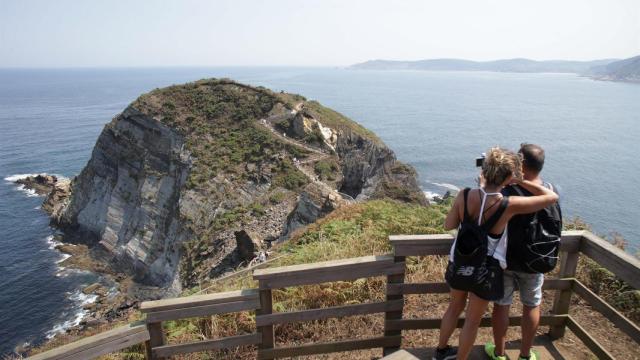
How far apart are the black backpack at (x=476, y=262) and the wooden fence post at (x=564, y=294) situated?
1.39 metres

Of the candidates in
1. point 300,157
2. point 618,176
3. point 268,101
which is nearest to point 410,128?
point 618,176

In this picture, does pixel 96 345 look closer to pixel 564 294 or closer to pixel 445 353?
pixel 445 353

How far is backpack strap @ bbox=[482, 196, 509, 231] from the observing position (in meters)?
4.03

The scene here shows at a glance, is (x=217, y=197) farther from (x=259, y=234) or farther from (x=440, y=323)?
(x=440, y=323)

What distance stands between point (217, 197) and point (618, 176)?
179ft

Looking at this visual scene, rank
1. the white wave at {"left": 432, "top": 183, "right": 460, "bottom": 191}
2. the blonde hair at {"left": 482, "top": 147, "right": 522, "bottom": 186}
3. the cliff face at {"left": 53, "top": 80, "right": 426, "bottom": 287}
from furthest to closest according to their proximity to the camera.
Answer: the white wave at {"left": 432, "top": 183, "right": 460, "bottom": 191} → the cliff face at {"left": 53, "top": 80, "right": 426, "bottom": 287} → the blonde hair at {"left": 482, "top": 147, "right": 522, "bottom": 186}

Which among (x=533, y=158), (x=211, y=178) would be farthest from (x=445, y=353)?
(x=211, y=178)

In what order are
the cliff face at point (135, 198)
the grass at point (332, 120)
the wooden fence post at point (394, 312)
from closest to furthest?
1. the wooden fence post at point (394, 312)
2. the cliff face at point (135, 198)
3. the grass at point (332, 120)

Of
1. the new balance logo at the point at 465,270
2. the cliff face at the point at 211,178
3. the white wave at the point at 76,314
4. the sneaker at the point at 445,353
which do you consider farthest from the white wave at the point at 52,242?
the new balance logo at the point at 465,270

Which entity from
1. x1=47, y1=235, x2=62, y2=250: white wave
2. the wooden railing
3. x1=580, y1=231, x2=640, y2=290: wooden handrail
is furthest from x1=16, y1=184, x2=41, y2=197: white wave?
x1=580, y1=231, x2=640, y2=290: wooden handrail

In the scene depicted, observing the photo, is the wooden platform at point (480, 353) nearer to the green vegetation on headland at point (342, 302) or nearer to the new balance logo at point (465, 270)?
the green vegetation on headland at point (342, 302)

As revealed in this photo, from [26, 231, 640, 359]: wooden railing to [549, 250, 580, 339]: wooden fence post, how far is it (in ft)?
0.03

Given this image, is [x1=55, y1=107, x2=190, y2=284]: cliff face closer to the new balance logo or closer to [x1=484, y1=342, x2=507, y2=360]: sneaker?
[x1=484, y1=342, x2=507, y2=360]: sneaker

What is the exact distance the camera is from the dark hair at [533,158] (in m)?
4.26
